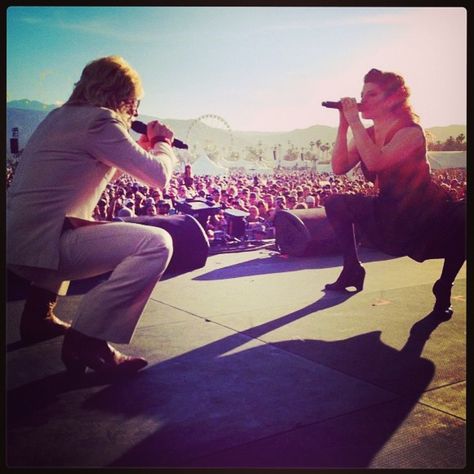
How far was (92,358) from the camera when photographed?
1.73 m

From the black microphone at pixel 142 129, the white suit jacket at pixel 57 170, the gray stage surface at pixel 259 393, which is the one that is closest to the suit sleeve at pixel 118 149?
the white suit jacket at pixel 57 170

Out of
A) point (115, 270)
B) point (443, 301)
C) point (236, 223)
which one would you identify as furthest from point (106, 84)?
point (236, 223)

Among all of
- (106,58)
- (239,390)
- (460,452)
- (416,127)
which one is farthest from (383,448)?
(416,127)

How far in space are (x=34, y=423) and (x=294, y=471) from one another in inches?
29.3

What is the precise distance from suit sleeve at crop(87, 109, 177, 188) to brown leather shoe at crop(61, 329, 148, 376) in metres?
0.60

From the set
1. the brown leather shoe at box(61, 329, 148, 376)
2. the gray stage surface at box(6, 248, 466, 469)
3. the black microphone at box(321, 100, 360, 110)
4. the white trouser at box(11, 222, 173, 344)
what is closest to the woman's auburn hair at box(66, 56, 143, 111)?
the white trouser at box(11, 222, 173, 344)

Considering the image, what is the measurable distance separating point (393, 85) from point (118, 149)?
1.85 m

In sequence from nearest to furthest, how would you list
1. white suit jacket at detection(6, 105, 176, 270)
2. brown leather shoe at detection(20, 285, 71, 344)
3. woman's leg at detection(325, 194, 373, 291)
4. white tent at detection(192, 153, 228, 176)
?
1. white suit jacket at detection(6, 105, 176, 270)
2. brown leather shoe at detection(20, 285, 71, 344)
3. woman's leg at detection(325, 194, 373, 291)
4. white tent at detection(192, 153, 228, 176)

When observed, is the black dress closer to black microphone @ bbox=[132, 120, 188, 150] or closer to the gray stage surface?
the gray stage surface

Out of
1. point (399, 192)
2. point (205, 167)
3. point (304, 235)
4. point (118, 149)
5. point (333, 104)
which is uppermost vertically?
point (205, 167)

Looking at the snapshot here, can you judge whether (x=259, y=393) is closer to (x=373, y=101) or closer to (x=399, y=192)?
(x=399, y=192)

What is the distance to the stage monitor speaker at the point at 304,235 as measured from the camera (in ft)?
16.0

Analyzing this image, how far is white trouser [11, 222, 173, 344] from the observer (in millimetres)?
1693

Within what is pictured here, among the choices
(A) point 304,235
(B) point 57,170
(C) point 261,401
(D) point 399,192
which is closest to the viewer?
(C) point 261,401
